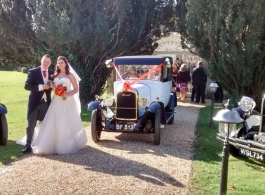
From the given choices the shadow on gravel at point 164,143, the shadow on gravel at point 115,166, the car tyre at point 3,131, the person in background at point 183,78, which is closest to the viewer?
the shadow on gravel at point 115,166

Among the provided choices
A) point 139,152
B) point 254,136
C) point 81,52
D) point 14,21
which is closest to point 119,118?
point 139,152

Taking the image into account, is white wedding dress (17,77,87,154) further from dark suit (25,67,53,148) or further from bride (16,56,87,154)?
dark suit (25,67,53,148)

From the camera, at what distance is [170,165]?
6.65 m

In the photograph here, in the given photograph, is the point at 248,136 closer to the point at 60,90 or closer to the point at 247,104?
the point at 247,104

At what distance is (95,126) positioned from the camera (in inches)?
332

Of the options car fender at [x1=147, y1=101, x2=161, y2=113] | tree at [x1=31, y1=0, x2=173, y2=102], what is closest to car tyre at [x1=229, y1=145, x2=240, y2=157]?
car fender at [x1=147, y1=101, x2=161, y2=113]

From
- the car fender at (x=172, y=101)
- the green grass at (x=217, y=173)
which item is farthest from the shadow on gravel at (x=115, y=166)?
the car fender at (x=172, y=101)

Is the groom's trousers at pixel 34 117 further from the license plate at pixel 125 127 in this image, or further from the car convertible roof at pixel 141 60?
the car convertible roof at pixel 141 60

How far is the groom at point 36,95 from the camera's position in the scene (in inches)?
291

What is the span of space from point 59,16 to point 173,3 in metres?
5.22

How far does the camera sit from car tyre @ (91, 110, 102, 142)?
8.39 meters

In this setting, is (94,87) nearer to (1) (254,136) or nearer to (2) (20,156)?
(2) (20,156)

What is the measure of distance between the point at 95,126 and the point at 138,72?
208 centimetres

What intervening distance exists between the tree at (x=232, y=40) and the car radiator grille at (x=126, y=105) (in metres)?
6.08
